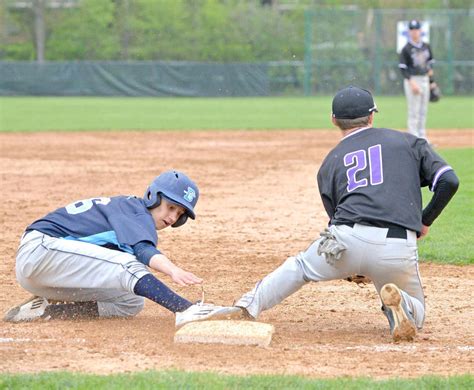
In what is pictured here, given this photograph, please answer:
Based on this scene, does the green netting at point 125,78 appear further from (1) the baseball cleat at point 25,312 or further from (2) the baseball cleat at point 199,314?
(2) the baseball cleat at point 199,314

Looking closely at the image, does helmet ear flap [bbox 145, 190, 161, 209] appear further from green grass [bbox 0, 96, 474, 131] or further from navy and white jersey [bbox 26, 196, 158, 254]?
green grass [bbox 0, 96, 474, 131]

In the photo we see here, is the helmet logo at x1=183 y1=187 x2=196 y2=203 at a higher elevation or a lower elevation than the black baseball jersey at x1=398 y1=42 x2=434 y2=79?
higher

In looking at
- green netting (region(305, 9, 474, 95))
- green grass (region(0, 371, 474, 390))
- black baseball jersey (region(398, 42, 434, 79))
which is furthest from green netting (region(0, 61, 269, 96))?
green grass (region(0, 371, 474, 390))

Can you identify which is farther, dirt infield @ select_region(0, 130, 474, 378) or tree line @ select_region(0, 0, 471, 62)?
tree line @ select_region(0, 0, 471, 62)

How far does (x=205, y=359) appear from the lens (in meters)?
4.11

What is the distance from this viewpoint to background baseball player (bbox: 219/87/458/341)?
453 cm

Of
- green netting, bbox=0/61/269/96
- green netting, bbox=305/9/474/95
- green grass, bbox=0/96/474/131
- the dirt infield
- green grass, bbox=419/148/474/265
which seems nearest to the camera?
the dirt infield

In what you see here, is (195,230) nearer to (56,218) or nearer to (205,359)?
(56,218)

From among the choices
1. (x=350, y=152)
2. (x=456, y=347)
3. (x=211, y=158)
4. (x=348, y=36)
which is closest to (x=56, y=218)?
(x=350, y=152)

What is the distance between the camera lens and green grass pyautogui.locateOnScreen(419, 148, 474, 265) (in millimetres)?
6945

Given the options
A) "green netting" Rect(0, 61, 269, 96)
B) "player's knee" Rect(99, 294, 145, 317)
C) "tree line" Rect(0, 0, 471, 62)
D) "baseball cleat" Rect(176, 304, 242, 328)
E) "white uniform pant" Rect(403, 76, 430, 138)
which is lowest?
"green netting" Rect(0, 61, 269, 96)

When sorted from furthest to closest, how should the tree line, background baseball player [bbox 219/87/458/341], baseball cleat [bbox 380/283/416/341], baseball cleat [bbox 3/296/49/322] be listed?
the tree line, baseball cleat [bbox 3/296/49/322], background baseball player [bbox 219/87/458/341], baseball cleat [bbox 380/283/416/341]

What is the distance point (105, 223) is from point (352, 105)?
1354 millimetres

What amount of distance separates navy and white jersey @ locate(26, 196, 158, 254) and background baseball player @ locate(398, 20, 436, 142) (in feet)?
34.4
